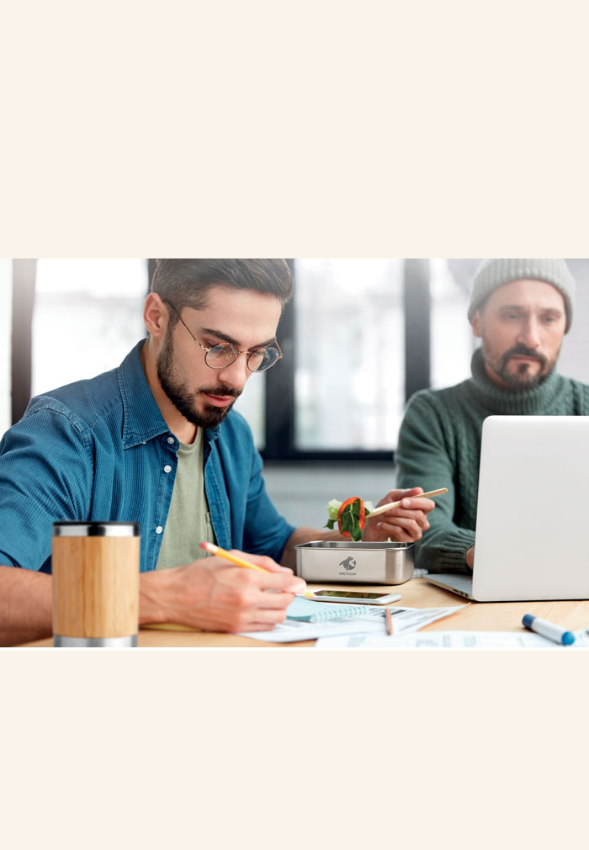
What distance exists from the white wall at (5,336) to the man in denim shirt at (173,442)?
1670 millimetres

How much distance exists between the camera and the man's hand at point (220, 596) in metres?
0.92

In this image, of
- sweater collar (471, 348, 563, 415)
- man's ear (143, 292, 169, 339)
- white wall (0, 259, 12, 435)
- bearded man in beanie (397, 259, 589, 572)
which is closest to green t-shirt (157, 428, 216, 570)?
man's ear (143, 292, 169, 339)

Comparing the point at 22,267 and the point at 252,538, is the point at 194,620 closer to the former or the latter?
the point at 252,538

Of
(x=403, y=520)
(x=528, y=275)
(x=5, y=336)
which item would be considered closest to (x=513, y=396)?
(x=528, y=275)

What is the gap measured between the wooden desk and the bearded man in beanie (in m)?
0.82

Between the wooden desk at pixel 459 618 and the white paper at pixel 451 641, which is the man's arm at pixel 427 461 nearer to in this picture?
the wooden desk at pixel 459 618

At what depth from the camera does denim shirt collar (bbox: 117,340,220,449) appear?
1.53m

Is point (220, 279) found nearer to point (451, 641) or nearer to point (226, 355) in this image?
point (226, 355)

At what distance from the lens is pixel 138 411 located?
1.54 m

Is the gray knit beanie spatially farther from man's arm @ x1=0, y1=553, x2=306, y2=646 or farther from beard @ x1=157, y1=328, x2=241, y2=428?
man's arm @ x1=0, y1=553, x2=306, y2=646

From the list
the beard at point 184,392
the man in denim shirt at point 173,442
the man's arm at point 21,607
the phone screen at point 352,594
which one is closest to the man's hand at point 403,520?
the man in denim shirt at point 173,442

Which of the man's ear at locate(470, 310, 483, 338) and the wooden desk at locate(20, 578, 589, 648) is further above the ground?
the man's ear at locate(470, 310, 483, 338)

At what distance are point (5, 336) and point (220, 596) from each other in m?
2.63

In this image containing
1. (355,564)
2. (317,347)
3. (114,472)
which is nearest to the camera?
(355,564)
